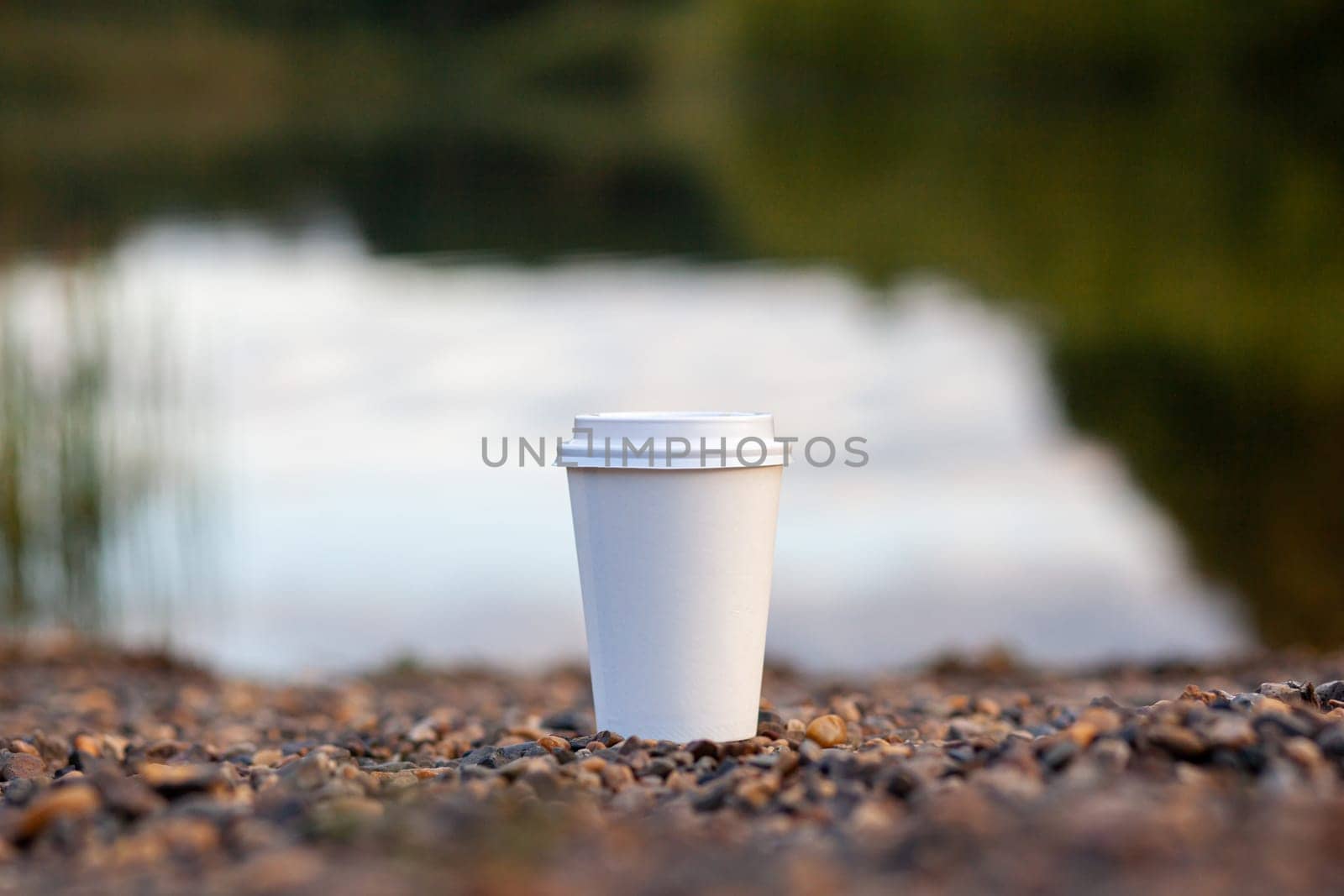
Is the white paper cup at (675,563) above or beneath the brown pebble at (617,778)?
above

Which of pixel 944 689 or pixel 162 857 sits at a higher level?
pixel 162 857

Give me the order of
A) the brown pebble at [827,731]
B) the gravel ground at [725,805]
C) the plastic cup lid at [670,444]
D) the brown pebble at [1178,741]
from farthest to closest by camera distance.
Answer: the brown pebble at [827,731]
the plastic cup lid at [670,444]
the brown pebble at [1178,741]
the gravel ground at [725,805]

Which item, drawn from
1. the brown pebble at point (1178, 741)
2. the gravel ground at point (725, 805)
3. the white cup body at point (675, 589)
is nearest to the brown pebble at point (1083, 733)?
the gravel ground at point (725, 805)

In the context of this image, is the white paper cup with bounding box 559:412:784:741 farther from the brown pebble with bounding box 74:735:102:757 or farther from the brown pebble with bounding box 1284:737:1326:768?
the brown pebble with bounding box 74:735:102:757

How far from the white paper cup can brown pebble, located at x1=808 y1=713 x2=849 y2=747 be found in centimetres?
18

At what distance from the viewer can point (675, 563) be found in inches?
136

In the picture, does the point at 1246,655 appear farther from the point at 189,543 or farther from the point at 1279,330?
the point at 1279,330

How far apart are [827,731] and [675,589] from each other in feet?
1.83

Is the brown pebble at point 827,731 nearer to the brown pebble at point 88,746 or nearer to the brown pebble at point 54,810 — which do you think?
the brown pebble at point 54,810

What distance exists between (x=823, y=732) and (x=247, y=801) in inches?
57.7

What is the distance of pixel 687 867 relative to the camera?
2.18 m

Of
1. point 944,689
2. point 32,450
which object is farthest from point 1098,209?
point 32,450

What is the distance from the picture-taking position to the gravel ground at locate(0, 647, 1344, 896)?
2.07 metres

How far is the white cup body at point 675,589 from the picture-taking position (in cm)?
345
